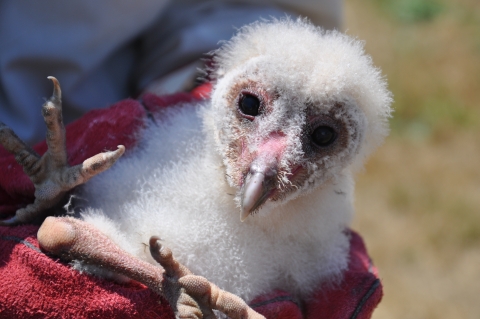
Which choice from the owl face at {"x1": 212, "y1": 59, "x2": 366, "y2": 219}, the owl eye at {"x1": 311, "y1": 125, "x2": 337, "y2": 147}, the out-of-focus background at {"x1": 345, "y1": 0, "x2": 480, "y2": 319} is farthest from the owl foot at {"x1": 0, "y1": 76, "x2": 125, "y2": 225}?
the out-of-focus background at {"x1": 345, "y1": 0, "x2": 480, "y2": 319}

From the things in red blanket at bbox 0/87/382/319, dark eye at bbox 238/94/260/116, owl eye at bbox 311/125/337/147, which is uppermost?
owl eye at bbox 311/125/337/147

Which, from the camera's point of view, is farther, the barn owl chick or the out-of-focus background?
the out-of-focus background

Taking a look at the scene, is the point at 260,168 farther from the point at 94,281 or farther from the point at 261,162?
the point at 94,281

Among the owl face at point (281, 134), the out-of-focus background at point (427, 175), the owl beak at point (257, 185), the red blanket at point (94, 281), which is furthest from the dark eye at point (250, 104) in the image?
the out-of-focus background at point (427, 175)

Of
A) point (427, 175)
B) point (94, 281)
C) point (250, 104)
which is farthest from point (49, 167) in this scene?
point (427, 175)

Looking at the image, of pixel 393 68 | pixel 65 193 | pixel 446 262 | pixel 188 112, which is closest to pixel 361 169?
pixel 188 112

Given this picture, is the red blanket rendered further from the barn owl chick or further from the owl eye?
the owl eye

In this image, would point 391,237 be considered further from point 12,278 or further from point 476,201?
point 12,278
